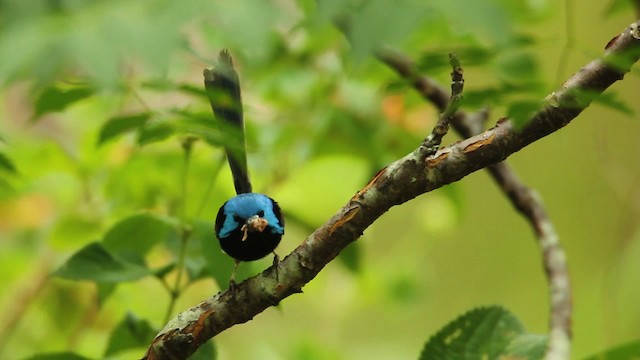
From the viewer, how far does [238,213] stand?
704 millimetres

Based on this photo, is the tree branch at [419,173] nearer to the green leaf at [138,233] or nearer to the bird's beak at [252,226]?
the bird's beak at [252,226]

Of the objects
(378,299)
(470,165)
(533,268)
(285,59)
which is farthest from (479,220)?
(470,165)

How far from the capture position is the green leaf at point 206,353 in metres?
0.70

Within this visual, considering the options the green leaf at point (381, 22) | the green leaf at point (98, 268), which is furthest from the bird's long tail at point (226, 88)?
the green leaf at point (381, 22)

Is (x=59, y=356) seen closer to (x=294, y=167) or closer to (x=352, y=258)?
(x=352, y=258)

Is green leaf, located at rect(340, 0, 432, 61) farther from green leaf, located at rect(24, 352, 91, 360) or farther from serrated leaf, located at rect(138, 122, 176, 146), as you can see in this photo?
green leaf, located at rect(24, 352, 91, 360)

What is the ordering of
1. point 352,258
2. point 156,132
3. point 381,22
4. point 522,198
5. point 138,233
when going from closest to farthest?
point 381,22, point 156,132, point 138,233, point 522,198, point 352,258

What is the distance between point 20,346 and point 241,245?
0.93 meters

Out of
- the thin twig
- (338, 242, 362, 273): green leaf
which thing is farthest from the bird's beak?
(338, 242, 362, 273): green leaf

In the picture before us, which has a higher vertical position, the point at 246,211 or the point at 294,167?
the point at 294,167

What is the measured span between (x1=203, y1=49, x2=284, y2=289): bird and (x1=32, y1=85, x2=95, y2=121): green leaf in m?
0.10

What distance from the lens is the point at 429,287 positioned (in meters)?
2.04

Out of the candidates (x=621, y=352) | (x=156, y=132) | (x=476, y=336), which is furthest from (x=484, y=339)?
(x=156, y=132)

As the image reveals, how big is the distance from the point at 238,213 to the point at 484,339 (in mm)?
224
